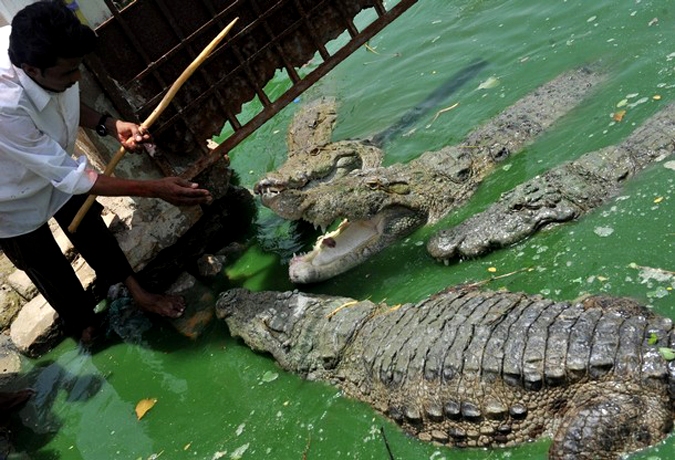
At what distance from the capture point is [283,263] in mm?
6625

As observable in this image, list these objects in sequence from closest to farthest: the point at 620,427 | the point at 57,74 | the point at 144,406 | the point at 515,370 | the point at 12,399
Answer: the point at 620,427 → the point at 515,370 → the point at 57,74 → the point at 144,406 → the point at 12,399

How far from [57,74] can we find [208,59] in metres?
1.98

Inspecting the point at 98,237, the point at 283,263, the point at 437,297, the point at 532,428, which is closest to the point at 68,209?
the point at 98,237

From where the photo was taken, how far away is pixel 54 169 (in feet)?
15.4

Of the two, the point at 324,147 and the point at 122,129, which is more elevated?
the point at 122,129

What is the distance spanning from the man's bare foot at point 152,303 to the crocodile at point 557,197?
2598mm

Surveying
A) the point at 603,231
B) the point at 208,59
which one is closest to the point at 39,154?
the point at 208,59

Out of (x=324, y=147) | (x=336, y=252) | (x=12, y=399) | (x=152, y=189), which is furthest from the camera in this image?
(x=324, y=147)

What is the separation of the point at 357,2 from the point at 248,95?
1.58m

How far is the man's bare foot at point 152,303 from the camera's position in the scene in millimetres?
6227

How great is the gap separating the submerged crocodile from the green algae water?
15 cm

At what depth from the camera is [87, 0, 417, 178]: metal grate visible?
6047mm

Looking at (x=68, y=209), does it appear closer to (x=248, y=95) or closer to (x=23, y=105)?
(x=23, y=105)

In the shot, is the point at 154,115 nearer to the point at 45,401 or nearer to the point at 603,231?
the point at 45,401
